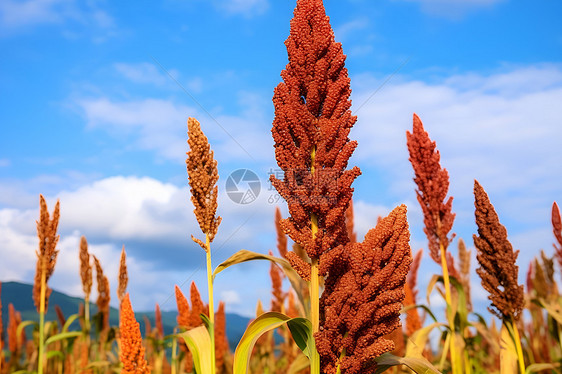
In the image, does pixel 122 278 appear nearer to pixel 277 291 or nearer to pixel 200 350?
pixel 277 291

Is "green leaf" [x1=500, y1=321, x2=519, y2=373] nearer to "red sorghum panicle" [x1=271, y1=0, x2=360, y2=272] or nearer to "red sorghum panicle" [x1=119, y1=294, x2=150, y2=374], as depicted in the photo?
"red sorghum panicle" [x1=271, y1=0, x2=360, y2=272]

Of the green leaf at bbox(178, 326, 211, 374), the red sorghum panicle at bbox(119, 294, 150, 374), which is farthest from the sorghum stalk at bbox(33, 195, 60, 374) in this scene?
the green leaf at bbox(178, 326, 211, 374)

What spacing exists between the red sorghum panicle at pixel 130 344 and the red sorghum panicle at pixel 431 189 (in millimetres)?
3140

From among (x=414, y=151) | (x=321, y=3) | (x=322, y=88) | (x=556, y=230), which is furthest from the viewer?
(x=556, y=230)

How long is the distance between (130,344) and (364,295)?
153 cm

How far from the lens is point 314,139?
3.09 m

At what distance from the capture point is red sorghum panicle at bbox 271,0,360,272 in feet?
9.82

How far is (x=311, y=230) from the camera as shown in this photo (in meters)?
3.06

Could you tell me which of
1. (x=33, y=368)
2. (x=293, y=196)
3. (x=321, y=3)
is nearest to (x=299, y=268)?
(x=293, y=196)

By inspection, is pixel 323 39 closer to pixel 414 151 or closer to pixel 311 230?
pixel 311 230

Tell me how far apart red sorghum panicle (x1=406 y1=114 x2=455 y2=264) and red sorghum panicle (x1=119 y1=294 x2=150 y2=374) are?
314 centimetres

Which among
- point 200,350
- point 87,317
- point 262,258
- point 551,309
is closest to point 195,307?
point 200,350

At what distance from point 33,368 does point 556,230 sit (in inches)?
289

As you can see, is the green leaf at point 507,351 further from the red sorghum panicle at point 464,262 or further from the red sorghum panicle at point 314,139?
the red sorghum panicle at point 464,262
